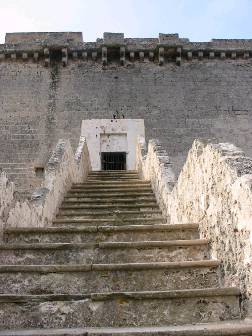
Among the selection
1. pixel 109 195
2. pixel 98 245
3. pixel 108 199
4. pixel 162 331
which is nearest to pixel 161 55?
pixel 109 195

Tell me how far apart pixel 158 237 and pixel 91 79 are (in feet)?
41.0

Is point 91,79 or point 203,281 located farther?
point 91,79

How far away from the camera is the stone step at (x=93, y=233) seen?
4.54 meters

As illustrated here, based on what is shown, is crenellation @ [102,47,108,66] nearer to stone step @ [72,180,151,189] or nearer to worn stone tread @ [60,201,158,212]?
stone step @ [72,180,151,189]

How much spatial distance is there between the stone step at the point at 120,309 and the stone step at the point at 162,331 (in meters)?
0.17

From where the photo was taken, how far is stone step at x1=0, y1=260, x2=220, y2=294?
11.6 feet

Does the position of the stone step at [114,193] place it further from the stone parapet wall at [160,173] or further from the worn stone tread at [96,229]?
the worn stone tread at [96,229]

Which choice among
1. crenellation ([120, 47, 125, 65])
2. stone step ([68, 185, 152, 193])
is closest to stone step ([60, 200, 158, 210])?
stone step ([68, 185, 152, 193])

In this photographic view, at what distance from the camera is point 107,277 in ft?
11.7

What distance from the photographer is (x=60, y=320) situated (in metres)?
3.10

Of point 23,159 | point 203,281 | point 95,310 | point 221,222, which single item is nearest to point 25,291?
point 95,310

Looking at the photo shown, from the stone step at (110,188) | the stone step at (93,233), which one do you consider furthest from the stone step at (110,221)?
the stone step at (110,188)

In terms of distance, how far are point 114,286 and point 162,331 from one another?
Result: 87cm

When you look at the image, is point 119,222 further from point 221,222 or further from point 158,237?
point 221,222
